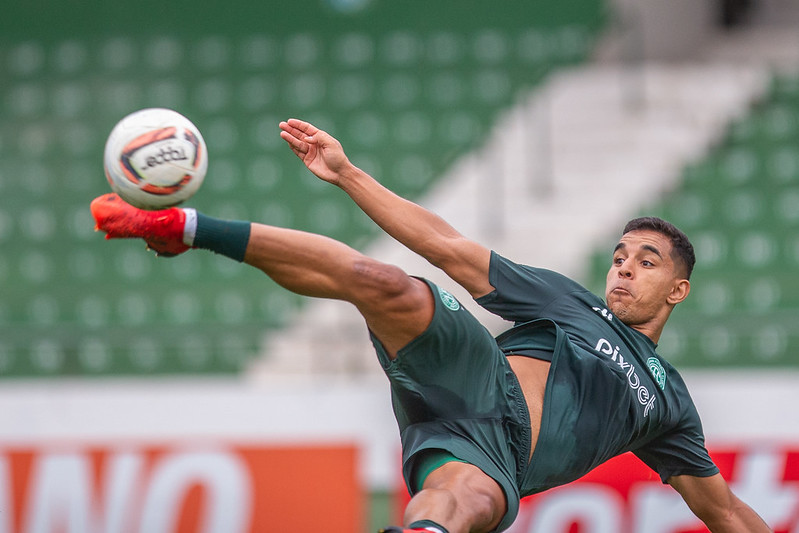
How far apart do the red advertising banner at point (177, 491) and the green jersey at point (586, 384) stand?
115 inches

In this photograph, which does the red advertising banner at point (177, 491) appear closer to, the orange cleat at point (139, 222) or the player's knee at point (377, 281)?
the player's knee at point (377, 281)

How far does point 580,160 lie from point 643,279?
7.05m

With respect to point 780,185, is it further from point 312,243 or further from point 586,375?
point 312,243

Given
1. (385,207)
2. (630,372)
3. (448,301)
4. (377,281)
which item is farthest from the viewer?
(630,372)

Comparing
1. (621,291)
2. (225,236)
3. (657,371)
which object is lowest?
(657,371)

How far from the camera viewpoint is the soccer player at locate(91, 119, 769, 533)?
12.7 ft

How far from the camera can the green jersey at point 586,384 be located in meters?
4.48

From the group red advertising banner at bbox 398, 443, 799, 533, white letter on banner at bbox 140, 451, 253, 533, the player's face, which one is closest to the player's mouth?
the player's face

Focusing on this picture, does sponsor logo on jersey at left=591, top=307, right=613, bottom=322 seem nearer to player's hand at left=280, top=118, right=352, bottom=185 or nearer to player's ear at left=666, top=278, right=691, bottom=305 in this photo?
player's ear at left=666, top=278, right=691, bottom=305

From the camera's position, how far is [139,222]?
150 inches

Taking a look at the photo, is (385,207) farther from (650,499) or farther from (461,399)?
(650,499)

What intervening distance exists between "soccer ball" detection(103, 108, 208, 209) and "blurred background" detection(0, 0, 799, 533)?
12.3 ft

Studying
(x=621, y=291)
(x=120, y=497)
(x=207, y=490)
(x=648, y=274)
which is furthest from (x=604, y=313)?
(x=120, y=497)

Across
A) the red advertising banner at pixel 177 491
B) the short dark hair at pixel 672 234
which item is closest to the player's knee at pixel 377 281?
the short dark hair at pixel 672 234
